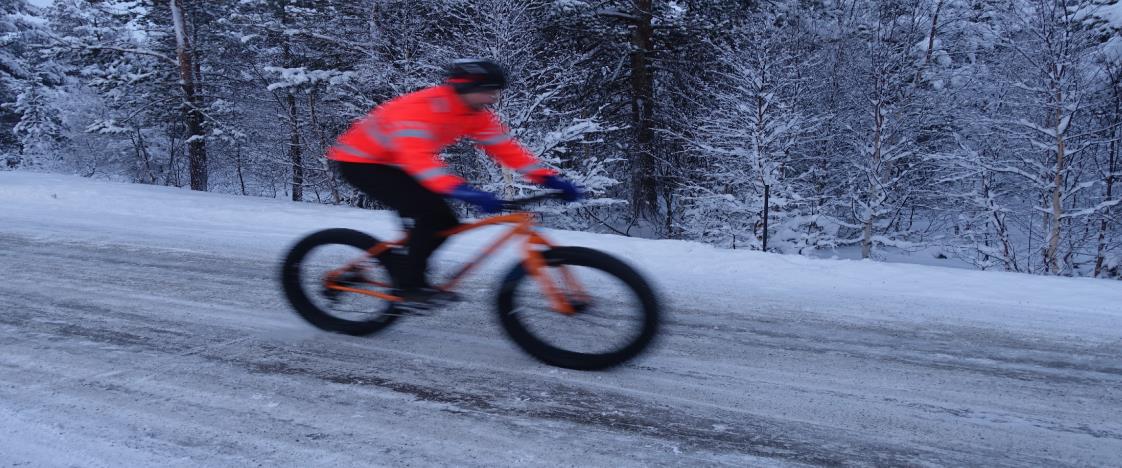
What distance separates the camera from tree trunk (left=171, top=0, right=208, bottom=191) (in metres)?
21.8

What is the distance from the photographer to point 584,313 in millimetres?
3543

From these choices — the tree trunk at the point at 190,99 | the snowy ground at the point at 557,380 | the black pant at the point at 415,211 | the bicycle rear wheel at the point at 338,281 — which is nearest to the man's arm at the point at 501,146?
the black pant at the point at 415,211

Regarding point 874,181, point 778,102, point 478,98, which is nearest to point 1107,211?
point 874,181

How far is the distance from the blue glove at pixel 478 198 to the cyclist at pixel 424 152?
5 centimetres

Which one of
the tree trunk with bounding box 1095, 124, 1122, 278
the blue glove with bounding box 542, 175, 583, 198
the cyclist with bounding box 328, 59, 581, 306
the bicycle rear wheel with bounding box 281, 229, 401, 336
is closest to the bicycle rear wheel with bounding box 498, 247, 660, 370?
the blue glove with bounding box 542, 175, 583, 198

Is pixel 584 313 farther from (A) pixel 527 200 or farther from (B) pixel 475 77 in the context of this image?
(B) pixel 475 77

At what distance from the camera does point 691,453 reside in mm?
2629

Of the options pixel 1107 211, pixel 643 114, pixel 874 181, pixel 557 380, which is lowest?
pixel 557 380

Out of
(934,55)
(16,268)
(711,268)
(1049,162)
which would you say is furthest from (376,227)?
(934,55)

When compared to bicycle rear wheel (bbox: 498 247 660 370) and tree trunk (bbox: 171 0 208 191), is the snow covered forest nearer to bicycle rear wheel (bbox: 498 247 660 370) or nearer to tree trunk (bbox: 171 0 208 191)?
tree trunk (bbox: 171 0 208 191)

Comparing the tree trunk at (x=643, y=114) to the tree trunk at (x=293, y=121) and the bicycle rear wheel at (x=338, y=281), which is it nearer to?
the tree trunk at (x=293, y=121)

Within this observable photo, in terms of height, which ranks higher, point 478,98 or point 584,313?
point 478,98

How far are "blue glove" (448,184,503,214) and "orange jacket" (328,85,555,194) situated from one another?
0.05 meters

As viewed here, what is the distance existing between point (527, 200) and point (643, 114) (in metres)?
16.6
